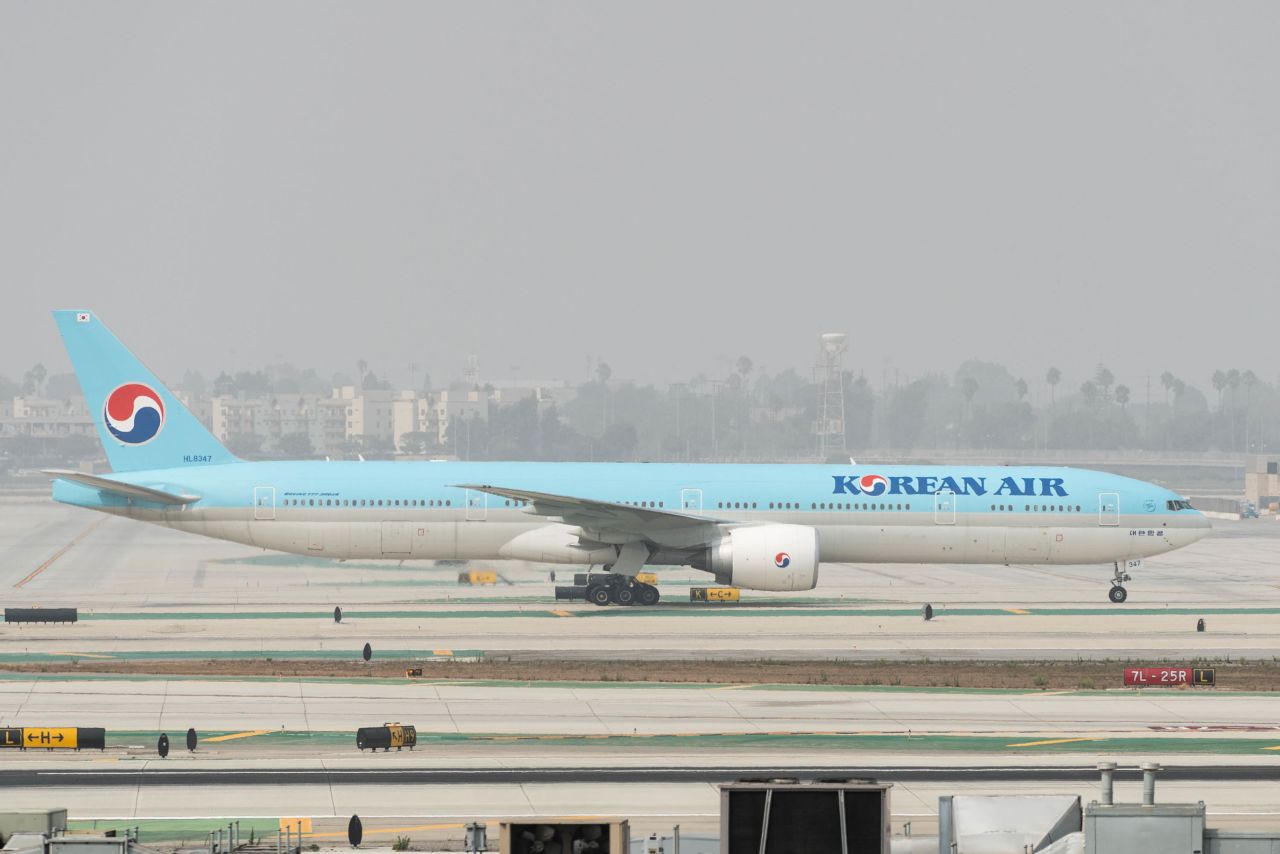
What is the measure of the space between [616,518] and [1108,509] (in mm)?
16711

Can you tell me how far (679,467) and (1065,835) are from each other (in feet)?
134

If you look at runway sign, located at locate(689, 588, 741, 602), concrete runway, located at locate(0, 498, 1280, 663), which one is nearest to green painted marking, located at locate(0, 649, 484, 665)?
concrete runway, located at locate(0, 498, 1280, 663)

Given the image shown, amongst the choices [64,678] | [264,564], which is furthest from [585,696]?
[264,564]

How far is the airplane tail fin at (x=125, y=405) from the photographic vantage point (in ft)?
187

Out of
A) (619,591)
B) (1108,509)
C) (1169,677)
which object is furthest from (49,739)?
(1108,509)

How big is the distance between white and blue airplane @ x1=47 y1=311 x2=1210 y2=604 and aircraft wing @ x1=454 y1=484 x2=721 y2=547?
3.0 inches

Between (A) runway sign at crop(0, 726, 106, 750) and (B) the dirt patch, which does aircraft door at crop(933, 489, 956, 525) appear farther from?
(A) runway sign at crop(0, 726, 106, 750)

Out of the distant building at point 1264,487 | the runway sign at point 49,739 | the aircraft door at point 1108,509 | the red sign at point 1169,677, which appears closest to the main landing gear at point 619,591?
the aircraft door at point 1108,509

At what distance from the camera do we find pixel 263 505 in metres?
54.6

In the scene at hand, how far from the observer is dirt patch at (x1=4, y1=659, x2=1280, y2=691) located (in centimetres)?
3850

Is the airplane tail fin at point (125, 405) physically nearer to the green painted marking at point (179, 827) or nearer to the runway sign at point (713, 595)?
the runway sign at point (713, 595)

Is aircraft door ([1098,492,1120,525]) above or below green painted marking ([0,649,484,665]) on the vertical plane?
above

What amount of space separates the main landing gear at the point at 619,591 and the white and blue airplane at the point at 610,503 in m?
0.05

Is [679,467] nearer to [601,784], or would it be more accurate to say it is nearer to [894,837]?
[601,784]
